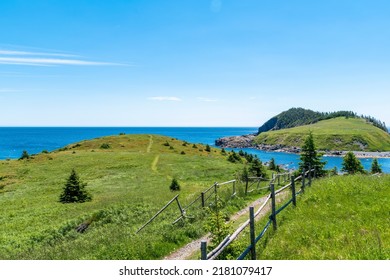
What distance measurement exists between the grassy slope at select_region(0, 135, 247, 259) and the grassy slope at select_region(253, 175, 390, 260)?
6.24 m

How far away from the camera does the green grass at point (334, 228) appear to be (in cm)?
1016

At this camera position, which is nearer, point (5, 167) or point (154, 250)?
point (154, 250)

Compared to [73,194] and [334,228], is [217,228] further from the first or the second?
[73,194]

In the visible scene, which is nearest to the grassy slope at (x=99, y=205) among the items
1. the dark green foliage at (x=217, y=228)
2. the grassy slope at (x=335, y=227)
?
the dark green foliage at (x=217, y=228)

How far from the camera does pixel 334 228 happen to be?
40.7ft

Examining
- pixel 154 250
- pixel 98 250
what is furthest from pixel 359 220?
pixel 98 250

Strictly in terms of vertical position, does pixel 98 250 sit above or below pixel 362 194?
below

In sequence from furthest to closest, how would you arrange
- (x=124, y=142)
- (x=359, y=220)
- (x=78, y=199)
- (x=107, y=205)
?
(x=124, y=142) → (x=78, y=199) → (x=107, y=205) → (x=359, y=220)

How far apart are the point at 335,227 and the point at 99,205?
Result: 23.0 meters

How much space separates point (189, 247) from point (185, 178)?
32995 mm

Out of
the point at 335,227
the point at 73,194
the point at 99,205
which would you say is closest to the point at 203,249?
the point at 335,227

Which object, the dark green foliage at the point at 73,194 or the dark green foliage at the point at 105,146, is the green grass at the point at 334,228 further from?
the dark green foliage at the point at 105,146

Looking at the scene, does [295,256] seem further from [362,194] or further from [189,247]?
[362,194]

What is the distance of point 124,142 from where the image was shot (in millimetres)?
95125
